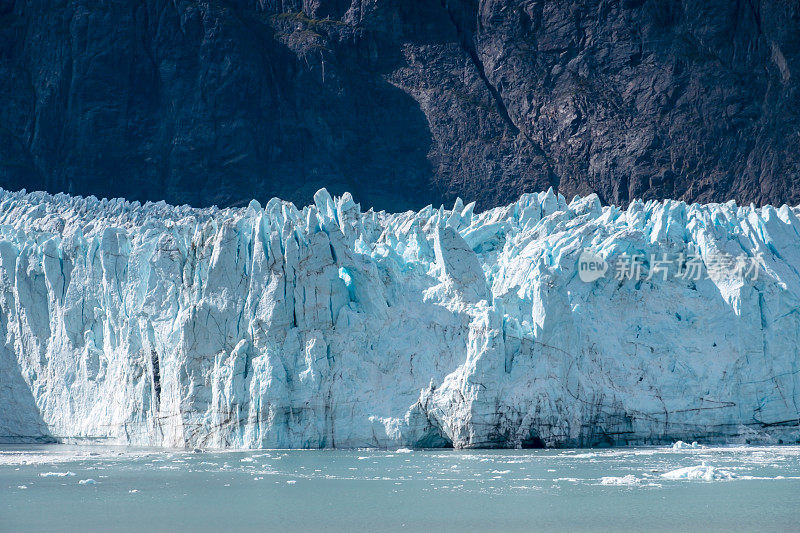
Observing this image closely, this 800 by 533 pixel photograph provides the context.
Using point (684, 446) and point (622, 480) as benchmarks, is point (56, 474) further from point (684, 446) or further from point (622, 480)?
point (684, 446)

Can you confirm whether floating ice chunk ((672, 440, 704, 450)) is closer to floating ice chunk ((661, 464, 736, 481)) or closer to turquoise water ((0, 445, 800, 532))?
turquoise water ((0, 445, 800, 532))

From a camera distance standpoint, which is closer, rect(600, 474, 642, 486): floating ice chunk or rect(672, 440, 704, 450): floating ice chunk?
rect(600, 474, 642, 486): floating ice chunk

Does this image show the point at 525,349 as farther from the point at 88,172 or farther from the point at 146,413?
the point at 88,172

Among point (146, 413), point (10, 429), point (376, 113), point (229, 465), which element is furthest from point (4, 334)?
point (376, 113)
